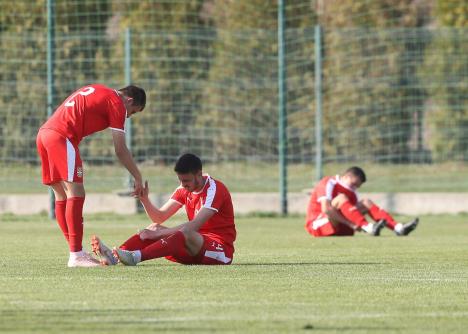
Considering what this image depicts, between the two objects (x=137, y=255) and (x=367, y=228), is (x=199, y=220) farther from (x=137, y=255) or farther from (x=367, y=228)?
(x=367, y=228)

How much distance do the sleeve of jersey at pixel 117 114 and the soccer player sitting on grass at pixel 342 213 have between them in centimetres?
673

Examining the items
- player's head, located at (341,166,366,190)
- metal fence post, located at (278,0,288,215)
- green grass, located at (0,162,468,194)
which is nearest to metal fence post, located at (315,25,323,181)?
green grass, located at (0,162,468,194)

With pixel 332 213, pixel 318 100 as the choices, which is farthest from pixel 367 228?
pixel 318 100

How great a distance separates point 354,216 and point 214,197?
696 centimetres

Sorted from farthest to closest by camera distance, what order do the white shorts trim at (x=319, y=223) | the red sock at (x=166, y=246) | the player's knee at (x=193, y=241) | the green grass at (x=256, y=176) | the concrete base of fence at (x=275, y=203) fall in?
the green grass at (x=256, y=176), the concrete base of fence at (x=275, y=203), the white shorts trim at (x=319, y=223), the player's knee at (x=193, y=241), the red sock at (x=166, y=246)

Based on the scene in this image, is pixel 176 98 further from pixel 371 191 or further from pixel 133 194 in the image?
pixel 133 194

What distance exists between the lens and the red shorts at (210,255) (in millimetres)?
12086

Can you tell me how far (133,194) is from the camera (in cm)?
1196

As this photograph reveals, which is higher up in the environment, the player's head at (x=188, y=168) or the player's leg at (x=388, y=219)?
the player's head at (x=188, y=168)

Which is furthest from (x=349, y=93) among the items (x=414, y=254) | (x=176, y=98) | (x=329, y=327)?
(x=329, y=327)

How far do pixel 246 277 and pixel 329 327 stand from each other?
3.21 metres

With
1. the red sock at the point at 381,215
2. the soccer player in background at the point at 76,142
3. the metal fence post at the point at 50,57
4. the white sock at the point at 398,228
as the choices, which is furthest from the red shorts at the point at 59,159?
the metal fence post at the point at 50,57

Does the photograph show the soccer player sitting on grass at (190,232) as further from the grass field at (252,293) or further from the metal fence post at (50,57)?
the metal fence post at (50,57)

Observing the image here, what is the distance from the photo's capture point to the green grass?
2520cm
